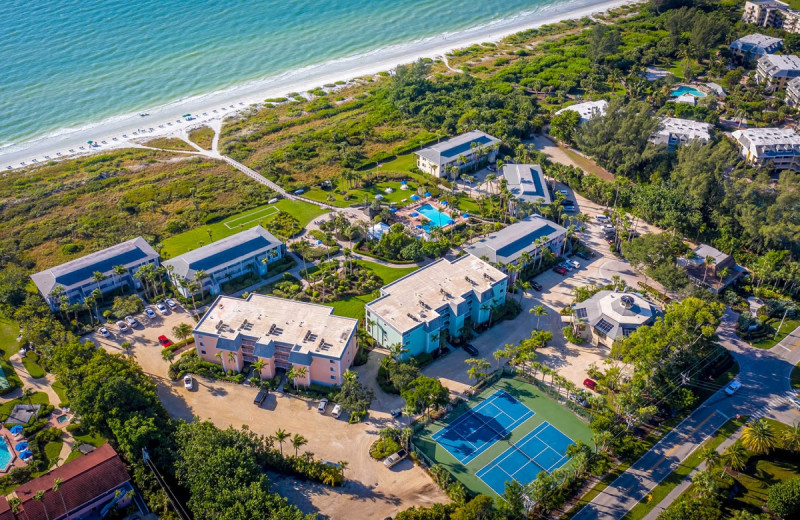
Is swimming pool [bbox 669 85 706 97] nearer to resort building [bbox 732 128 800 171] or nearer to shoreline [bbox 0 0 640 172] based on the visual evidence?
resort building [bbox 732 128 800 171]

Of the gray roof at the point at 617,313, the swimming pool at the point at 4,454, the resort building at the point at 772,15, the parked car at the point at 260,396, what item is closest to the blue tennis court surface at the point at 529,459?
the gray roof at the point at 617,313

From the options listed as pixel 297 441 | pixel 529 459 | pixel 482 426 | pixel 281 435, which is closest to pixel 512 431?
pixel 482 426

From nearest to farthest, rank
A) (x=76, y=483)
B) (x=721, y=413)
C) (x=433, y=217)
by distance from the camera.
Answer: (x=76, y=483)
(x=721, y=413)
(x=433, y=217)

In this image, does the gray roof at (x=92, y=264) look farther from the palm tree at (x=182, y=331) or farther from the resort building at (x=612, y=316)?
the resort building at (x=612, y=316)

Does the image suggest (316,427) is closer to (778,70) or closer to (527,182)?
(527,182)

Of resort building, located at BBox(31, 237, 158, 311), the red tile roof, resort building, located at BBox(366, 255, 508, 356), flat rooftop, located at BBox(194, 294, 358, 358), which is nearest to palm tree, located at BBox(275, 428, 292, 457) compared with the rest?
flat rooftop, located at BBox(194, 294, 358, 358)

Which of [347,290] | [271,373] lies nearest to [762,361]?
[347,290]

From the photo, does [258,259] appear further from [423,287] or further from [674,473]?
[674,473]
